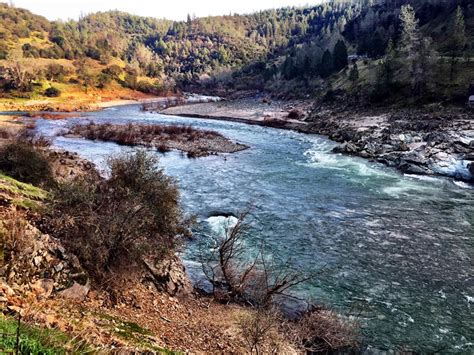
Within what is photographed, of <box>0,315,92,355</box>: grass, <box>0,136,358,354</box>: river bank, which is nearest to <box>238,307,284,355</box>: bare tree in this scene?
<box>0,136,358,354</box>: river bank

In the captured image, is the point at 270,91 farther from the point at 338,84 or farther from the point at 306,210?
the point at 306,210

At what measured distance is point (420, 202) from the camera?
2452 cm

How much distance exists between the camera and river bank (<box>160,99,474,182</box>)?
32094 mm

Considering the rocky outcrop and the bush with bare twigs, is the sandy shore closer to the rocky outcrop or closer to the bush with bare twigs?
the bush with bare twigs

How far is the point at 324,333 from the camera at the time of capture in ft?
37.0

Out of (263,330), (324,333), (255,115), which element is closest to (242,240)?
(324,333)

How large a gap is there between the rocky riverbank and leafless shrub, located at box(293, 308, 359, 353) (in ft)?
78.6

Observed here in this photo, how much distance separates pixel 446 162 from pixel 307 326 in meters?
26.6

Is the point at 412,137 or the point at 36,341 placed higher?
the point at 36,341

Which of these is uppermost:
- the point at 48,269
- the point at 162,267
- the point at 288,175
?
the point at 48,269

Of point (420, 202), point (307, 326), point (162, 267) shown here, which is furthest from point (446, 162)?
point (162, 267)

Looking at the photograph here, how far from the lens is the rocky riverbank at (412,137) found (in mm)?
31828

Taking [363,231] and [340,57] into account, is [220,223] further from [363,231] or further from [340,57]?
[340,57]

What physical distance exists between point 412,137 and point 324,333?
115 ft
